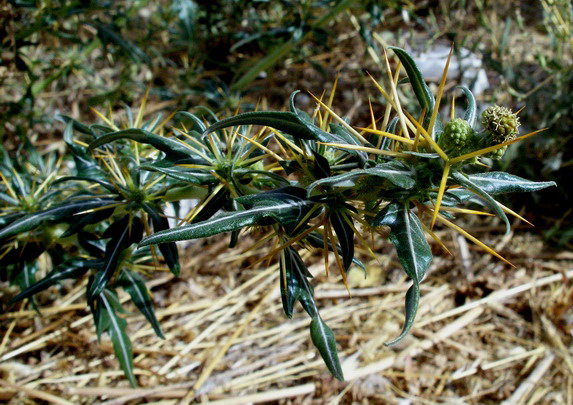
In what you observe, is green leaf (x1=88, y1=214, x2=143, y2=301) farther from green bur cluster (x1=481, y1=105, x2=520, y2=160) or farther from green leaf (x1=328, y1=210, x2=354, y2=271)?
green bur cluster (x1=481, y1=105, x2=520, y2=160)

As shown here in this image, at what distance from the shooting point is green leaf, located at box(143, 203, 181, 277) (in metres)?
1.27

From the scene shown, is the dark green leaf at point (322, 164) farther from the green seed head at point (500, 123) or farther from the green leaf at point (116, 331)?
the green leaf at point (116, 331)

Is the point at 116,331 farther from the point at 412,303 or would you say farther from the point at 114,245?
the point at 412,303

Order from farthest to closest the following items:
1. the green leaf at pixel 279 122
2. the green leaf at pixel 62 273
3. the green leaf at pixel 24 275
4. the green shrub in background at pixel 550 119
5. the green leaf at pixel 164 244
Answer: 1. the green shrub in background at pixel 550 119
2. the green leaf at pixel 24 275
3. the green leaf at pixel 62 273
4. the green leaf at pixel 164 244
5. the green leaf at pixel 279 122

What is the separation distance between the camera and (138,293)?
1.62m

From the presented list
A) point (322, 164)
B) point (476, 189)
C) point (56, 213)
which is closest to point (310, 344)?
point (56, 213)

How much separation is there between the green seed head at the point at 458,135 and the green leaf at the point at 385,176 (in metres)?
0.08

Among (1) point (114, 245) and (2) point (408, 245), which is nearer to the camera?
(2) point (408, 245)

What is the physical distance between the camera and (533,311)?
2525 mm

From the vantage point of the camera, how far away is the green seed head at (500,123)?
0.85m

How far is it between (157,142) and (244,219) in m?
0.40

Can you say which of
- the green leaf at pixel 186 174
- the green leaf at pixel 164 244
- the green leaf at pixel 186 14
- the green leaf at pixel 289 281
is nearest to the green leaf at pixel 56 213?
the green leaf at pixel 164 244

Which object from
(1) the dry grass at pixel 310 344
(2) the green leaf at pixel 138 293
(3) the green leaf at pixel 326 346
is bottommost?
(1) the dry grass at pixel 310 344

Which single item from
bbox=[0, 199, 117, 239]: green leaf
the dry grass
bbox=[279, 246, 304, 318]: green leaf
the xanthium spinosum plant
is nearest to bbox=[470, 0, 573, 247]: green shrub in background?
the dry grass
